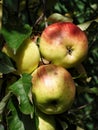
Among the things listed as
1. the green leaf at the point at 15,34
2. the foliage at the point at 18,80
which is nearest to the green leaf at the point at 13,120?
the foliage at the point at 18,80

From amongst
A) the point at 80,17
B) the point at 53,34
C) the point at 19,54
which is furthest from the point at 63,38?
the point at 80,17

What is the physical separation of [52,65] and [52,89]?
0.23 ft

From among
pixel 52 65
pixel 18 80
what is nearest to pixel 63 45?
pixel 52 65

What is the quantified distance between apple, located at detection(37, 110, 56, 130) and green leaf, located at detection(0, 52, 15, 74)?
0.15 meters

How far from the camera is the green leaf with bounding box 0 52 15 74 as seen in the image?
1.16 m

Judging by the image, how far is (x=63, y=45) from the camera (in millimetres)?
A: 1219

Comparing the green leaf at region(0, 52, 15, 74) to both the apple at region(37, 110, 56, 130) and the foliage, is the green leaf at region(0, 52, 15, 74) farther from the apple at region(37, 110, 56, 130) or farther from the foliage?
the apple at region(37, 110, 56, 130)

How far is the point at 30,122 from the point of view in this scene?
1.18 m

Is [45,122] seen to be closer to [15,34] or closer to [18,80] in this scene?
[18,80]

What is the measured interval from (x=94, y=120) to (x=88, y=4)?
22.3 inches

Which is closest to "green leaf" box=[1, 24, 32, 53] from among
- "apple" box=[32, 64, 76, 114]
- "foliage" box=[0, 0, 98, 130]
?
"foliage" box=[0, 0, 98, 130]

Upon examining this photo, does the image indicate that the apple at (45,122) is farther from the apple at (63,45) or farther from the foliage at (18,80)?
the apple at (63,45)

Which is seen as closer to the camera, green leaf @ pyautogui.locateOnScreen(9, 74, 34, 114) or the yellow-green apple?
green leaf @ pyautogui.locateOnScreen(9, 74, 34, 114)

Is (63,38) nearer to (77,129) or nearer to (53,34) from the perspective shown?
(53,34)
